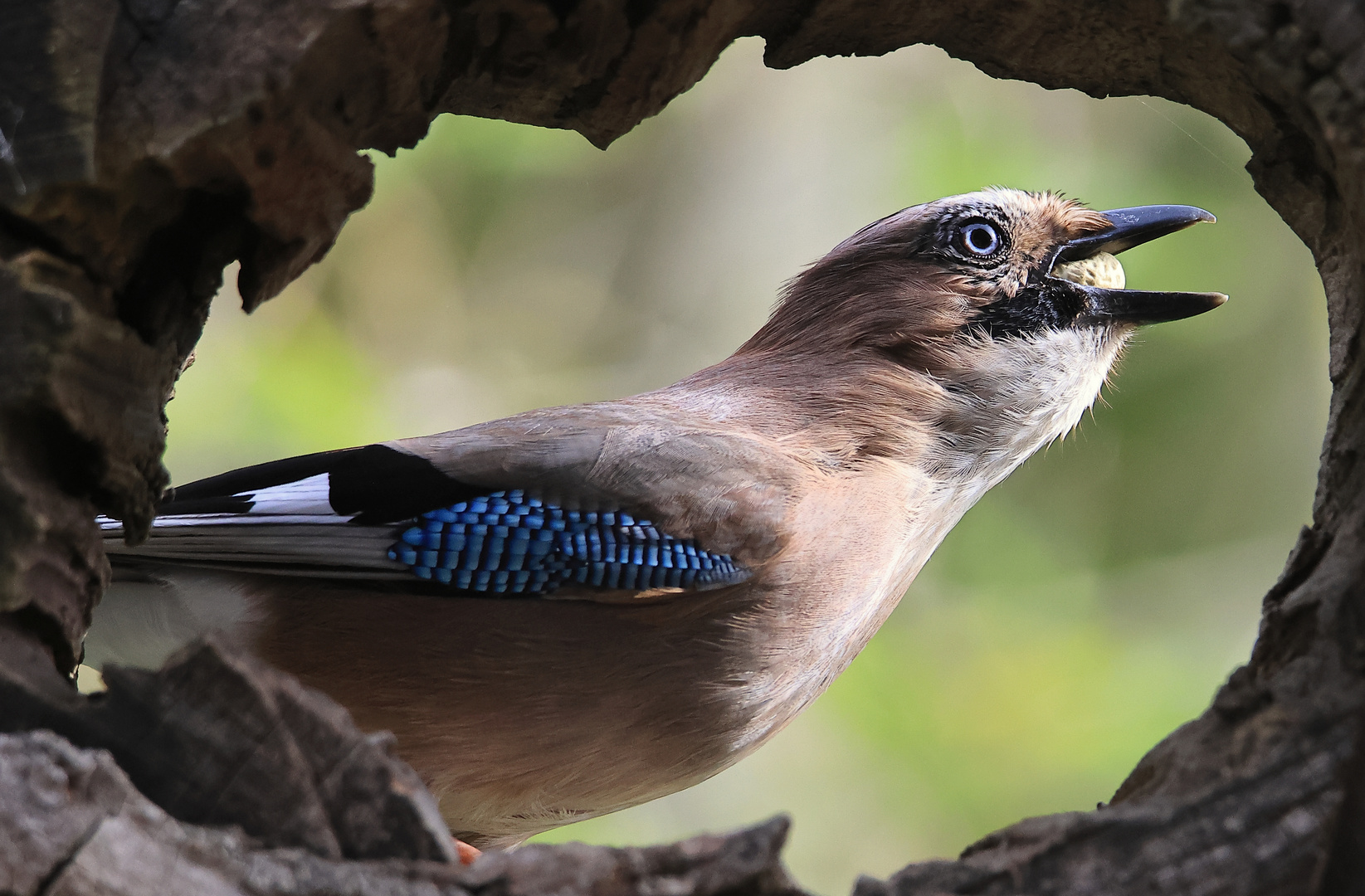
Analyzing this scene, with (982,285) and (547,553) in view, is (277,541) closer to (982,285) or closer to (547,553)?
(547,553)

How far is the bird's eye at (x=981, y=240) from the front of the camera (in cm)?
369

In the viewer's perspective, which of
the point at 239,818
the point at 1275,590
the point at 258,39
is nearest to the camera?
the point at 239,818

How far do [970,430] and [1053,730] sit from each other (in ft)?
9.49

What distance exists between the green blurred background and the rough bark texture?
388 cm

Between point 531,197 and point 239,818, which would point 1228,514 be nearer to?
point 531,197

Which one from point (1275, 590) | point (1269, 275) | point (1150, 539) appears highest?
point (1269, 275)

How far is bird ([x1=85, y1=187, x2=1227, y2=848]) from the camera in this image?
2848 mm

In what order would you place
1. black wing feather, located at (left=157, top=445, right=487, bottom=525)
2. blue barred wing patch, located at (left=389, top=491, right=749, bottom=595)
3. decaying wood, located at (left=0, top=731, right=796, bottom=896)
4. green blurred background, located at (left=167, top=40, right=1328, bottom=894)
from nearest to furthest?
decaying wood, located at (left=0, top=731, right=796, bottom=896) → blue barred wing patch, located at (left=389, top=491, right=749, bottom=595) → black wing feather, located at (left=157, top=445, right=487, bottom=525) → green blurred background, located at (left=167, top=40, right=1328, bottom=894)

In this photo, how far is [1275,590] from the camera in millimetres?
2234

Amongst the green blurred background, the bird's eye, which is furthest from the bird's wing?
the green blurred background

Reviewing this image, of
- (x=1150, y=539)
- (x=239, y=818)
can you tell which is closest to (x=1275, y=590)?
(x=239, y=818)

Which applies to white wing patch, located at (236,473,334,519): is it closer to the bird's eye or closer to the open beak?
the bird's eye

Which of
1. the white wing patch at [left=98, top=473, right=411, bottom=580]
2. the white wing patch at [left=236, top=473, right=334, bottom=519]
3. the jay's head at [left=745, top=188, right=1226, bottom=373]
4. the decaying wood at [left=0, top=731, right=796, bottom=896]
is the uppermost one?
the jay's head at [left=745, top=188, right=1226, bottom=373]

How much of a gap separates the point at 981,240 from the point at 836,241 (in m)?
3.34
